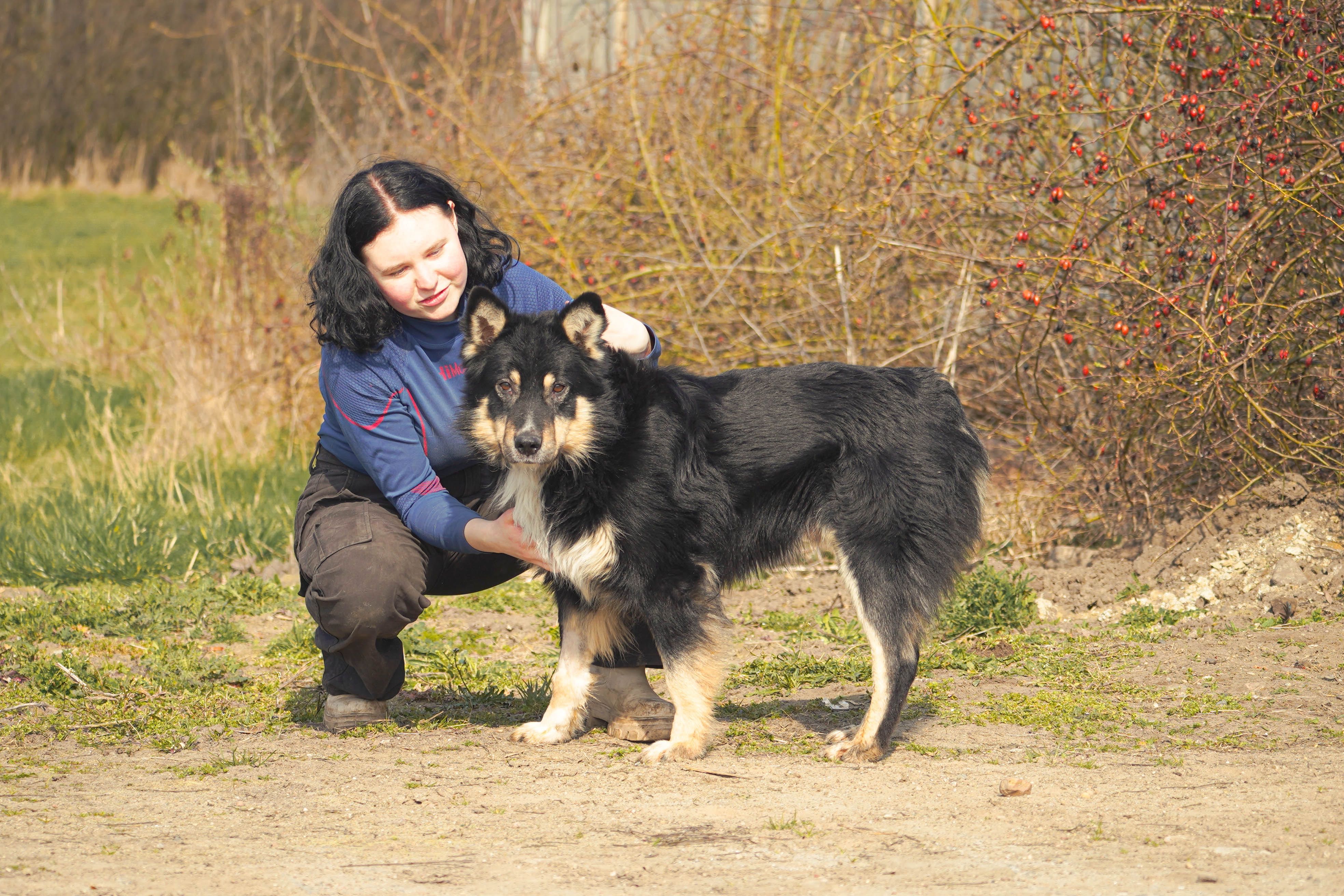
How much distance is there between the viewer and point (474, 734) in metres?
4.43

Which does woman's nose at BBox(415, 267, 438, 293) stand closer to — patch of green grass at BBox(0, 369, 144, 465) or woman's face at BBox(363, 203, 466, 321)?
woman's face at BBox(363, 203, 466, 321)

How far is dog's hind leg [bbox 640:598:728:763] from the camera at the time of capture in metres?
4.04

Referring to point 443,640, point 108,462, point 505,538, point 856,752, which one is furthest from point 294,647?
point 108,462

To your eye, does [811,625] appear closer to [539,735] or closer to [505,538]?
[539,735]

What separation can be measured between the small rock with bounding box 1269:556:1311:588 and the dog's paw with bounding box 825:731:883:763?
2.57m

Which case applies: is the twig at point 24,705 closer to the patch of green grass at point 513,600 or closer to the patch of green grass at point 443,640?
the patch of green grass at point 443,640

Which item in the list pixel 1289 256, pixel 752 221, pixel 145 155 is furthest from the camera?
pixel 145 155

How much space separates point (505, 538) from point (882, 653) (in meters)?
1.33

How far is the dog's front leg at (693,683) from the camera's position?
4047 millimetres

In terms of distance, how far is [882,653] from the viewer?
4.04 m

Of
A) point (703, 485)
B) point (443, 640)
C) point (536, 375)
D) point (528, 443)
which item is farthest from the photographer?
point (443, 640)

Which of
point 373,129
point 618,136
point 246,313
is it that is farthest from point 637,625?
point 373,129

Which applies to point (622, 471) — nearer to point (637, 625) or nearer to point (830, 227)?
point (637, 625)

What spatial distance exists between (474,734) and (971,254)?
12.0 feet
